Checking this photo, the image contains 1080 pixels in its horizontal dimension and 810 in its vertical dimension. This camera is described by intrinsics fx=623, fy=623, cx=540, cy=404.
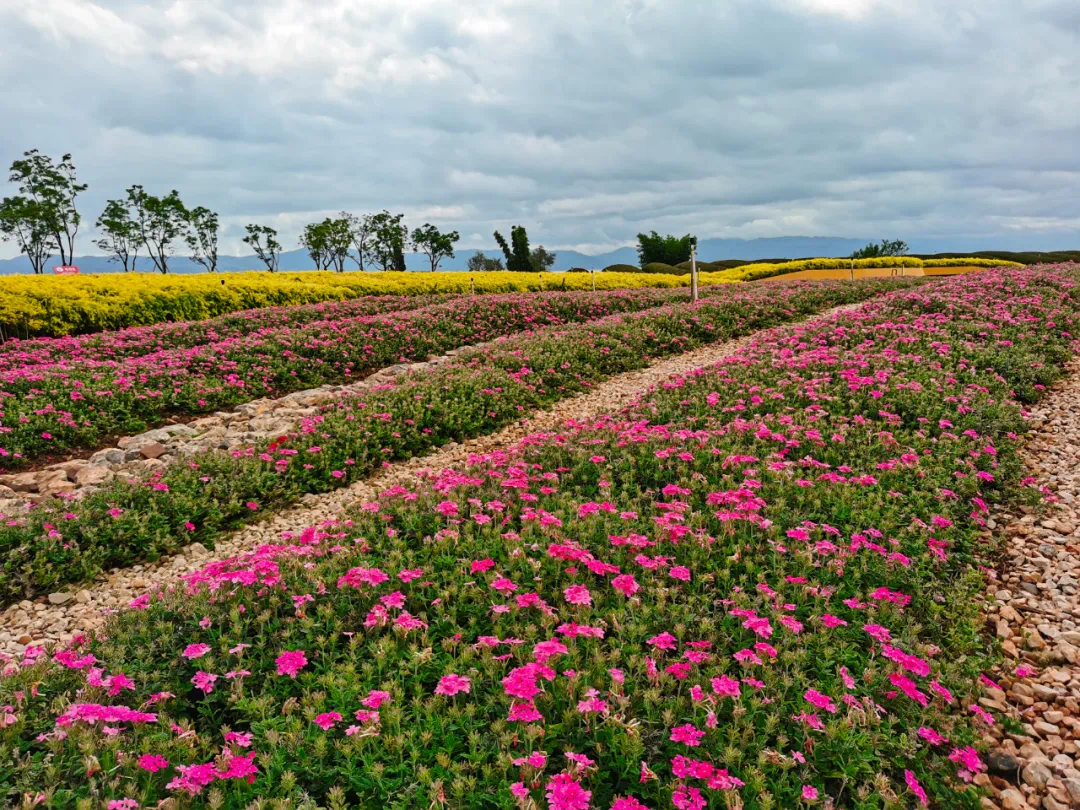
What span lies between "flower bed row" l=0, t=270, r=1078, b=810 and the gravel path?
0.22 metres

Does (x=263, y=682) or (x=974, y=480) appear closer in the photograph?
(x=263, y=682)

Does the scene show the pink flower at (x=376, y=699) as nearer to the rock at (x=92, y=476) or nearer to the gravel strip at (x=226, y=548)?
the gravel strip at (x=226, y=548)

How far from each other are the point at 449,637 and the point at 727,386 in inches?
247

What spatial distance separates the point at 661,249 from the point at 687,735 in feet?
232

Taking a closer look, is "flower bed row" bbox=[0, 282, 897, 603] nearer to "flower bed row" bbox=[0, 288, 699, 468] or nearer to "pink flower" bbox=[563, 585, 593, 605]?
"flower bed row" bbox=[0, 288, 699, 468]

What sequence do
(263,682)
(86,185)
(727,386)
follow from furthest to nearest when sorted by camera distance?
(86,185)
(727,386)
(263,682)

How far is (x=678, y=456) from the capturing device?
237 inches

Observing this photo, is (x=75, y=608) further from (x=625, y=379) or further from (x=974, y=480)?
(x=625, y=379)

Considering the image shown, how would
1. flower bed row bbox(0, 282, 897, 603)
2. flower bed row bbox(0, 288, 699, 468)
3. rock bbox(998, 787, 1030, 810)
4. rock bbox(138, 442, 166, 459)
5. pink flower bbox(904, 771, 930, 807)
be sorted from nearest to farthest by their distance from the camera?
1. pink flower bbox(904, 771, 930, 807)
2. rock bbox(998, 787, 1030, 810)
3. flower bed row bbox(0, 282, 897, 603)
4. rock bbox(138, 442, 166, 459)
5. flower bed row bbox(0, 288, 699, 468)

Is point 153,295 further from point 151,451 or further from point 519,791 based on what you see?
point 519,791

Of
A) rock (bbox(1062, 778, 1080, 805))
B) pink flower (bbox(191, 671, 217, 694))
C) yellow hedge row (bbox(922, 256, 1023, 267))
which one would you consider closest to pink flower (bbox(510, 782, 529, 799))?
pink flower (bbox(191, 671, 217, 694))

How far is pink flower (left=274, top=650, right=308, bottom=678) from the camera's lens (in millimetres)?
3141

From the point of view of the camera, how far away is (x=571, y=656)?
327 cm

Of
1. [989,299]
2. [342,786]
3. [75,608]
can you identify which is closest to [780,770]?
[342,786]
